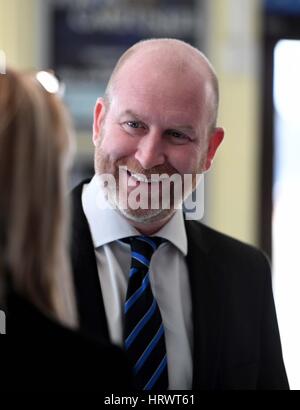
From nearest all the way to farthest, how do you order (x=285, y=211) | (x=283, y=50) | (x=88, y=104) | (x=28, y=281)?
1. (x=28, y=281)
2. (x=283, y=50)
3. (x=285, y=211)
4. (x=88, y=104)

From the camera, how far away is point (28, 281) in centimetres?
45

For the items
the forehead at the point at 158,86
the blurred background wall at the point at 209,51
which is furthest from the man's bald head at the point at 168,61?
the blurred background wall at the point at 209,51

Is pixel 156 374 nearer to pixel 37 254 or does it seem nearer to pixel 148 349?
pixel 148 349

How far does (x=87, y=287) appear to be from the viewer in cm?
48

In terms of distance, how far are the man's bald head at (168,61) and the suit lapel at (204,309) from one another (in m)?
0.11

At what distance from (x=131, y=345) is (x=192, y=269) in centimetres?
7

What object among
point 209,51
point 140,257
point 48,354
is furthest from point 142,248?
point 209,51

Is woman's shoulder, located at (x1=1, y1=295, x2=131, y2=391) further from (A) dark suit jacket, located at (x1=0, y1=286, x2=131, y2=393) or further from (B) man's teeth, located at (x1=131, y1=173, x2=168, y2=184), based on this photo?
(B) man's teeth, located at (x1=131, y1=173, x2=168, y2=184)

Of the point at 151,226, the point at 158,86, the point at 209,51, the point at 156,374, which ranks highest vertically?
the point at 209,51

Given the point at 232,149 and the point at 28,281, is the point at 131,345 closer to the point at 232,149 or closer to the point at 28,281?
the point at 28,281

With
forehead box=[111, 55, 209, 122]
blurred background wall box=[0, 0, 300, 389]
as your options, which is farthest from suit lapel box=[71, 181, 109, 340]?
blurred background wall box=[0, 0, 300, 389]

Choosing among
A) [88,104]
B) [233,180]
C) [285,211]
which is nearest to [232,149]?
[233,180]

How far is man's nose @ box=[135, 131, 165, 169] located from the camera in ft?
1.62

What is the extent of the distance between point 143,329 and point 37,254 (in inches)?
4.0
